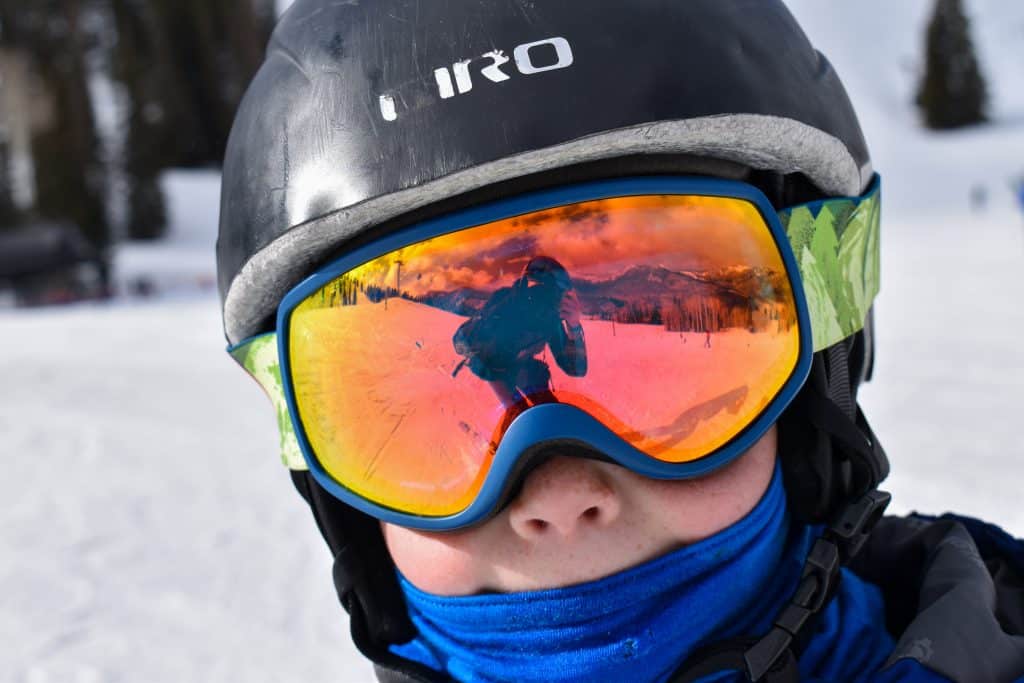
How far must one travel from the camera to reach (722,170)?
135 centimetres

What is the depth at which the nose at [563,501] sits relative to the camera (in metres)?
1.24

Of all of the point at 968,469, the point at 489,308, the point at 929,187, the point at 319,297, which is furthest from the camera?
the point at 929,187

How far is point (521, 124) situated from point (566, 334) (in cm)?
29

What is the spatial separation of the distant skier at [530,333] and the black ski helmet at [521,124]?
14 cm

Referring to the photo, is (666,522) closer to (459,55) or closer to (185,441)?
(459,55)

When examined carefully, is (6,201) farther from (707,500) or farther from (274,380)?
(707,500)

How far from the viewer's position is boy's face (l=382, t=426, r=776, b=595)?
49.4 inches

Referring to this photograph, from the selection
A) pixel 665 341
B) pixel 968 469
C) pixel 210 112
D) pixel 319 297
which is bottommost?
pixel 968 469

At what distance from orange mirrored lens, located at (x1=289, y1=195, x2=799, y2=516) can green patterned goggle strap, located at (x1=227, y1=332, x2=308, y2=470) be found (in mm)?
249

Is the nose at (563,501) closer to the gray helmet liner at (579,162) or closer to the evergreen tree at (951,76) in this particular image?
the gray helmet liner at (579,162)

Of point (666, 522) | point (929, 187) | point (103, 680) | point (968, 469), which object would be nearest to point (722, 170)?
point (666, 522)

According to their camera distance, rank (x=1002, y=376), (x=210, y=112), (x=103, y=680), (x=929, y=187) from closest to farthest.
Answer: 1. (x=103, y=680)
2. (x=1002, y=376)
3. (x=929, y=187)
4. (x=210, y=112)

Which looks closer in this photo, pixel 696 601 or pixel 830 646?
pixel 696 601

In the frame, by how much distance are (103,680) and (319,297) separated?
142cm
